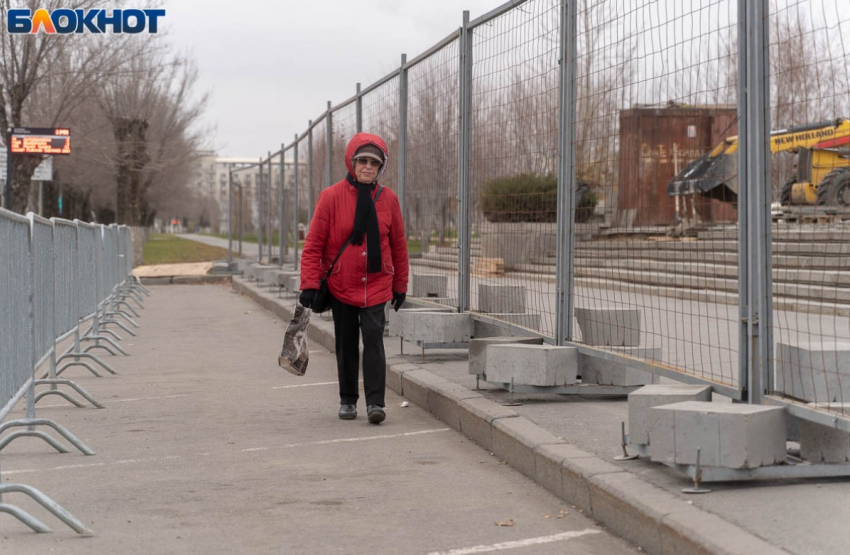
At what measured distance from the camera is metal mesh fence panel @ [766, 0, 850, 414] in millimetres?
4801

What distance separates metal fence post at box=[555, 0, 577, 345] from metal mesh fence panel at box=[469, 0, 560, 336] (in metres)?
0.20

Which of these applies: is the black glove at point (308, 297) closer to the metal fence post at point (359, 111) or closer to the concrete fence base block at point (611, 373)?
the concrete fence base block at point (611, 373)

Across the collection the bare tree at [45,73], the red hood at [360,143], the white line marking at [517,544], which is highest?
the bare tree at [45,73]

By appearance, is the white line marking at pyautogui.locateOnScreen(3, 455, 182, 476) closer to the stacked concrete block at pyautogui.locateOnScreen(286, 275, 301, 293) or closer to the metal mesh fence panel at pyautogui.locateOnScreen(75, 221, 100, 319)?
the metal mesh fence panel at pyautogui.locateOnScreen(75, 221, 100, 319)

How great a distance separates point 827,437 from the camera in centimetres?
499

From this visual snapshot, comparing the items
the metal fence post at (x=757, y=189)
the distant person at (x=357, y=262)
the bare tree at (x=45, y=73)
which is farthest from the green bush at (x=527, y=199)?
the bare tree at (x=45, y=73)

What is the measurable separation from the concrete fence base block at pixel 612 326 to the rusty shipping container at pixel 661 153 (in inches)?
22.8

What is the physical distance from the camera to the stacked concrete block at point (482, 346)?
7641 mm

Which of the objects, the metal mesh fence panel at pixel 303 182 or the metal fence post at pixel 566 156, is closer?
the metal fence post at pixel 566 156

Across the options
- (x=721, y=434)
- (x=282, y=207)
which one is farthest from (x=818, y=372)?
(x=282, y=207)

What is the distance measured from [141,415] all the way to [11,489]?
345 cm

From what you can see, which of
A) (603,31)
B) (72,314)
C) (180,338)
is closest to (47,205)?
(180,338)

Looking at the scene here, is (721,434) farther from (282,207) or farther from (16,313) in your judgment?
(282,207)

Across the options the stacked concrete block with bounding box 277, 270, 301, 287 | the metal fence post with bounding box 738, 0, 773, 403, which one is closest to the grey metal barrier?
the metal fence post with bounding box 738, 0, 773, 403
